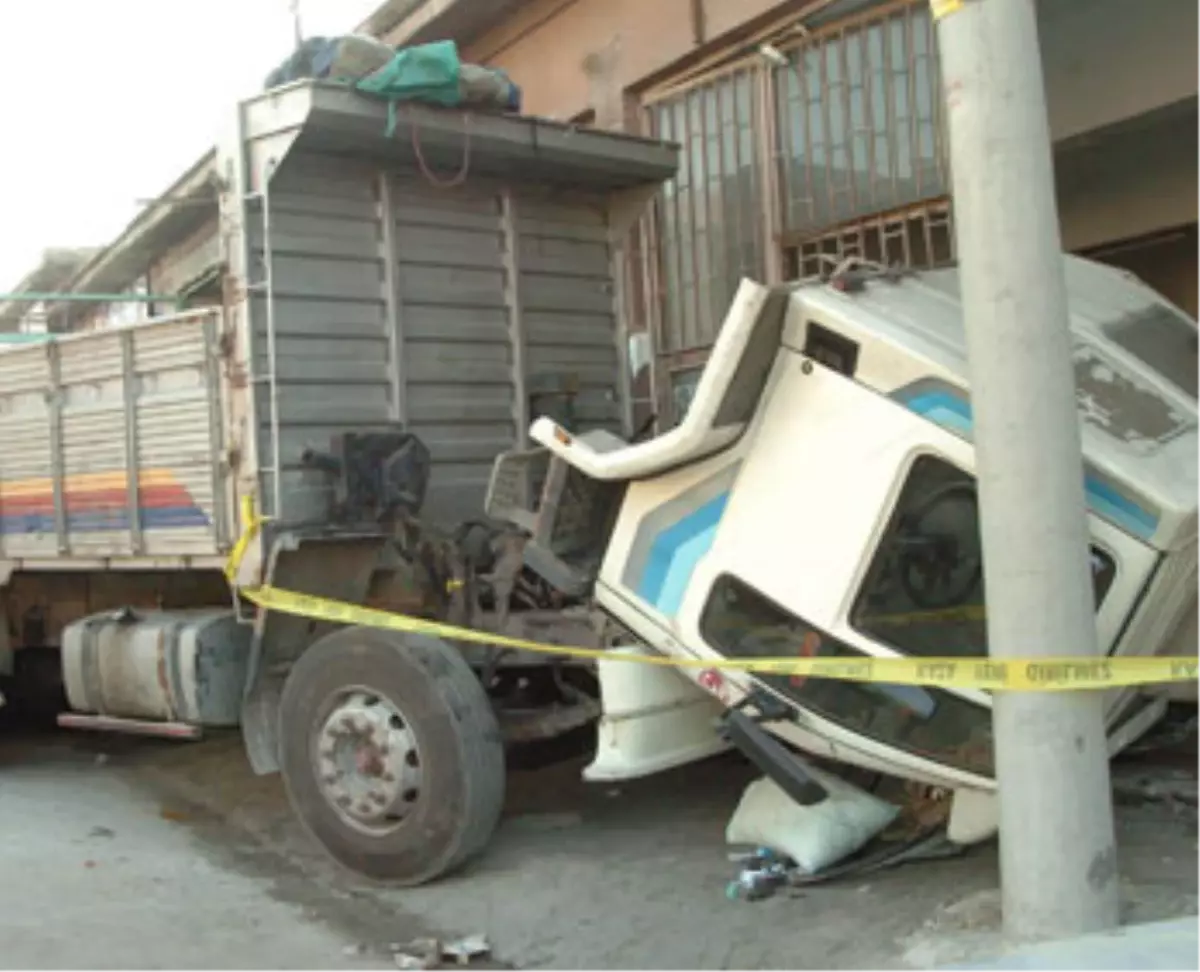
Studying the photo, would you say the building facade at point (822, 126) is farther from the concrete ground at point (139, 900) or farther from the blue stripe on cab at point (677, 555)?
the concrete ground at point (139, 900)

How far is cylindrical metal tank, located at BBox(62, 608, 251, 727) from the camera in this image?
5.87 meters

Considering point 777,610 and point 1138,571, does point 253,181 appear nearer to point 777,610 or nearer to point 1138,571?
point 777,610

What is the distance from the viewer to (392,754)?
492 centimetres

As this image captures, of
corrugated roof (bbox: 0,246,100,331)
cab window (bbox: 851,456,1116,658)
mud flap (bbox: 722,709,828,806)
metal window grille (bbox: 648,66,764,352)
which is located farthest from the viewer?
metal window grille (bbox: 648,66,764,352)

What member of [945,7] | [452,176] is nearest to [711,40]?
[452,176]

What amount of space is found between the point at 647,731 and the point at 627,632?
0.37 meters

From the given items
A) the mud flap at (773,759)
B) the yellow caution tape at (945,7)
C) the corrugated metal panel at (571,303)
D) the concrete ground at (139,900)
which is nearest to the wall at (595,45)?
the corrugated metal panel at (571,303)

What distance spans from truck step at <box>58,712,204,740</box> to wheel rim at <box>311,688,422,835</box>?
3.70 ft

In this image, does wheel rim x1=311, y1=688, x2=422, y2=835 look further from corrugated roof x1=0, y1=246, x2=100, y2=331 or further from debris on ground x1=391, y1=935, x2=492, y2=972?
corrugated roof x1=0, y1=246, x2=100, y2=331

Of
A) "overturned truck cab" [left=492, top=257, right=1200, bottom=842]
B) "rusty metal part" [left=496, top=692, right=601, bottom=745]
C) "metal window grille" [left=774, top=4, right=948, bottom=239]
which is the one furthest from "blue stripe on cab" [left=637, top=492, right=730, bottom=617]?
"metal window grille" [left=774, top=4, right=948, bottom=239]

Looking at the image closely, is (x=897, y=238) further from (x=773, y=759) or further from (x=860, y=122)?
(x=773, y=759)

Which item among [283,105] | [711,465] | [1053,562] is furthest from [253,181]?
[1053,562]

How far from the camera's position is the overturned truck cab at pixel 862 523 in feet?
12.4

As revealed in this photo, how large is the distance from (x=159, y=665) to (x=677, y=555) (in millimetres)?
2921
